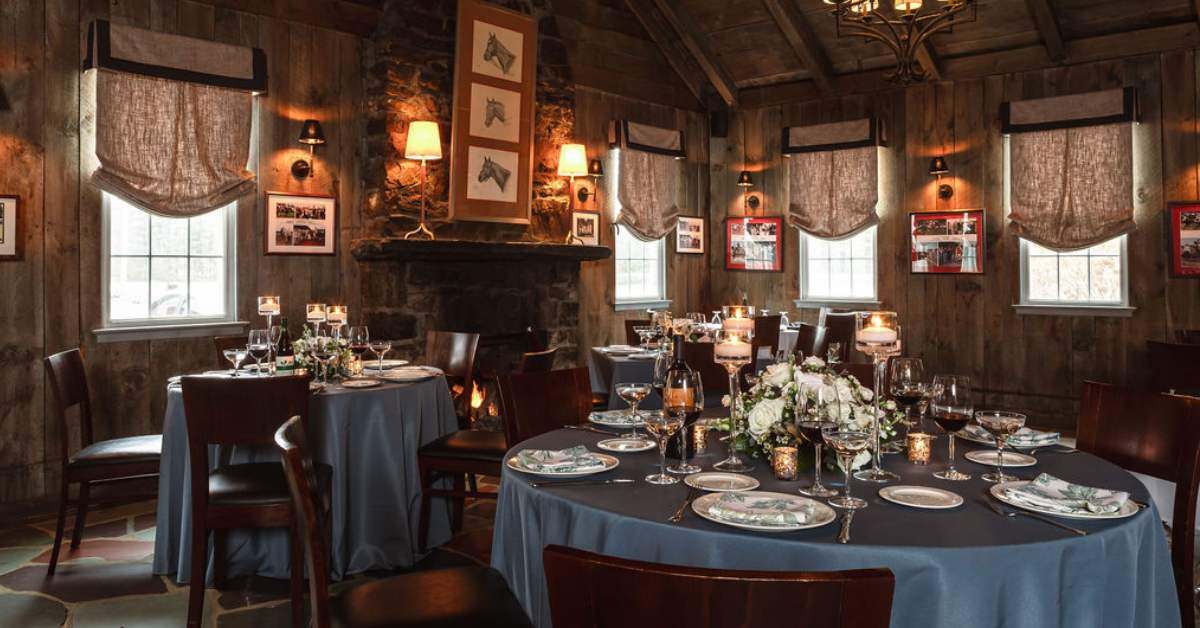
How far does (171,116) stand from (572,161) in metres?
3.01

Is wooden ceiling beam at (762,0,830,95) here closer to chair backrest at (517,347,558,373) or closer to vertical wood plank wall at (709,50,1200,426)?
vertical wood plank wall at (709,50,1200,426)

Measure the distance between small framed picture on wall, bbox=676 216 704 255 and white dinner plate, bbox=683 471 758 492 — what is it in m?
6.99

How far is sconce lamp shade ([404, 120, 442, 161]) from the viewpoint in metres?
5.81

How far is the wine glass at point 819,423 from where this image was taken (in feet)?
6.29

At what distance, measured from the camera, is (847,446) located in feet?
5.89

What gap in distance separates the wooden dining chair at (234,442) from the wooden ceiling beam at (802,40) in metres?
6.04

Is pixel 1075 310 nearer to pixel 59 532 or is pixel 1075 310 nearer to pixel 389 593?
pixel 389 593

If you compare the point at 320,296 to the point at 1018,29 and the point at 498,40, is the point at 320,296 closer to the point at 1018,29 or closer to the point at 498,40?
the point at 498,40

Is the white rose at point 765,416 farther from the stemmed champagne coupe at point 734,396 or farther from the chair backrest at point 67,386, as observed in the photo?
the chair backrest at point 67,386

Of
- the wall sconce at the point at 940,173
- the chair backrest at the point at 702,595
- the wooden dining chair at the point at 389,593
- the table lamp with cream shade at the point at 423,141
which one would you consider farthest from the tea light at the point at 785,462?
the wall sconce at the point at 940,173

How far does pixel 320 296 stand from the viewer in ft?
19.7

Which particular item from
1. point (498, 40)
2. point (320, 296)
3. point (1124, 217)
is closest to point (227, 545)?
point (320, 296)

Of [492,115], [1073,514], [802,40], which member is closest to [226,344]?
[492,115]

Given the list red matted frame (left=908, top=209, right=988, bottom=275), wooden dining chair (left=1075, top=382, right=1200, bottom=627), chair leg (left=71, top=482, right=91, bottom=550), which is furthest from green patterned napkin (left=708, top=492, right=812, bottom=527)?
red matted frame (left=908, top=209, right=988, bottom=275)
